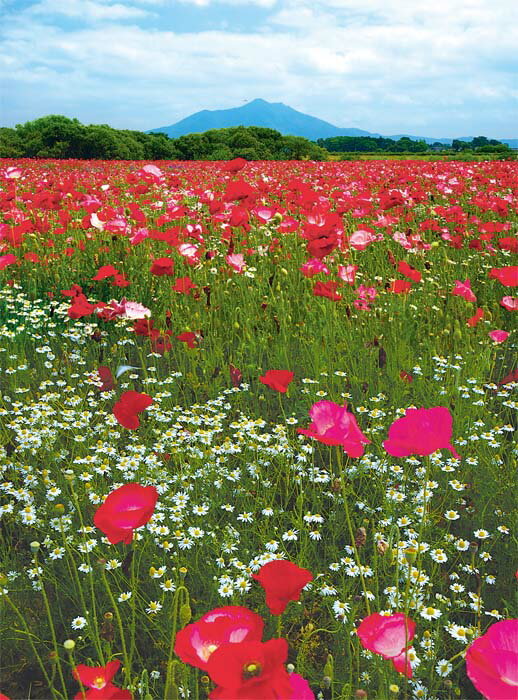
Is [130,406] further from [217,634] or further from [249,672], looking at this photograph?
[249,672]

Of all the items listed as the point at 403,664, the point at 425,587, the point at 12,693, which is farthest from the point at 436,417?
the point at 12,693

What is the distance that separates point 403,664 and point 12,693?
115 cm

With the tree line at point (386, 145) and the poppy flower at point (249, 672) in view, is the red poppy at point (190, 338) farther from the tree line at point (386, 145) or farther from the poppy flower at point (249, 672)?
the tree line at point (386, 145)

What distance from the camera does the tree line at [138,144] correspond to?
975 inches

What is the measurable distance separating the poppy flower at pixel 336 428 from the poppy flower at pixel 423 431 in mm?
83

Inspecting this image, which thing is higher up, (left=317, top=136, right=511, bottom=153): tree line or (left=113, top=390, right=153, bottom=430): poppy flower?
(left=317, top=136, right=511, bottom=153): tree line

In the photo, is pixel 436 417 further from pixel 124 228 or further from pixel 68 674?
pixel 124 228

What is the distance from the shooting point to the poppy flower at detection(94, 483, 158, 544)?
3.81 ft

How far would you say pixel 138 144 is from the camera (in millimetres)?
25328

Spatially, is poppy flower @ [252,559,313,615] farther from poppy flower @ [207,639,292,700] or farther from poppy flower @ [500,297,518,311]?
poppy flower @ [500,297,518,311]

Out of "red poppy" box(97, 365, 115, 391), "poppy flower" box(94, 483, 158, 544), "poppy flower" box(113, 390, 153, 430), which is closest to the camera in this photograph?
"poppy flower" box(94, 483, 158, 544)

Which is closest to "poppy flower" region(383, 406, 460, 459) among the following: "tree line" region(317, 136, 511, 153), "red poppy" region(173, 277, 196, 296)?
Answer: "red poppy" region(173, 277, 196, 296)

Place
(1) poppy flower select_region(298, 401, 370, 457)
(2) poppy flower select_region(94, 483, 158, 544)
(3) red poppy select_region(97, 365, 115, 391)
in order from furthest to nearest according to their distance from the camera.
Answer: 1. (3) red poppy select_region(97, 365, 115, 391)
2. (1) poppy flower select_region(298, 401, 370, 457)
3. (2) poppy flower select_region(94, 483, 158, 544)

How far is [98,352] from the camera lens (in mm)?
3549
